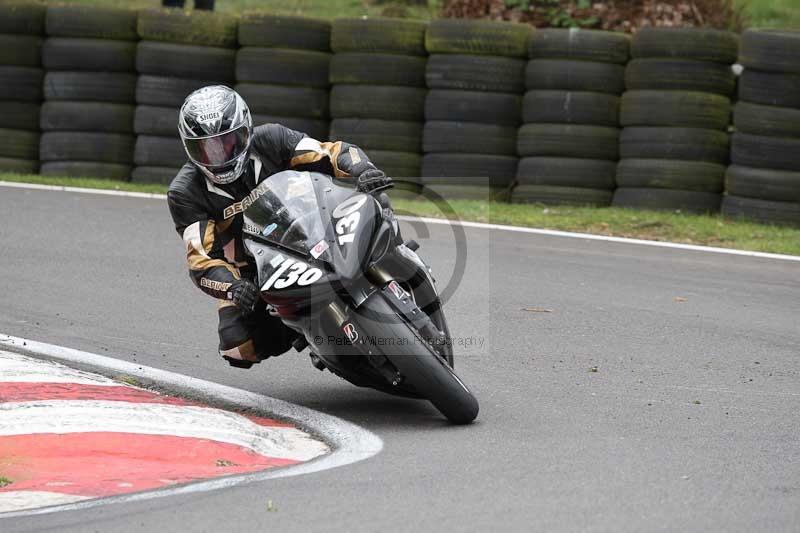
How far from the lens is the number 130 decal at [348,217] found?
17.5 feet

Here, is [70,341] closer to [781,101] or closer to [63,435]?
[63,435]

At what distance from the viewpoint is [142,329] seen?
7.66m

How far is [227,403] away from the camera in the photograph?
6.14 metres

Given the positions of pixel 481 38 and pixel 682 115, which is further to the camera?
pixel 481 38

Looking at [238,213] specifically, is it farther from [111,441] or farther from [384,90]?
[384,90]

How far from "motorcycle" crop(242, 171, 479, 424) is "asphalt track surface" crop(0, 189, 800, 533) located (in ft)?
0.93

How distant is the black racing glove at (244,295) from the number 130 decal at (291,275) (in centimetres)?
33

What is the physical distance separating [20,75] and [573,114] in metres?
5.78

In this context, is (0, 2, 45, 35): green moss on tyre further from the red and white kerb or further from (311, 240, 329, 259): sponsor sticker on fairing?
(311, 240, 329, 259): sponsor sticker on fairing

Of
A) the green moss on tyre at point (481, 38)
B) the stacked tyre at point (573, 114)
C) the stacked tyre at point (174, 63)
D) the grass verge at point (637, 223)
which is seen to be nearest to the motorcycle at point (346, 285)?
the grass verge at point (637, 223)

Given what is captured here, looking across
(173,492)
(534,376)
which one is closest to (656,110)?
(534,376)

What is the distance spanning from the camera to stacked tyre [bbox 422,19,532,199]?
12.1 metres

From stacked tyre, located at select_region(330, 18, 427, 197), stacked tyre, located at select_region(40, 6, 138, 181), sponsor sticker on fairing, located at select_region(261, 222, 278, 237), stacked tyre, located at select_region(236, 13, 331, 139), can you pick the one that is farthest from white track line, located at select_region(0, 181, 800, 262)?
sponsor sticker on fairing, located at select_region(261, 222, 278, 237)
